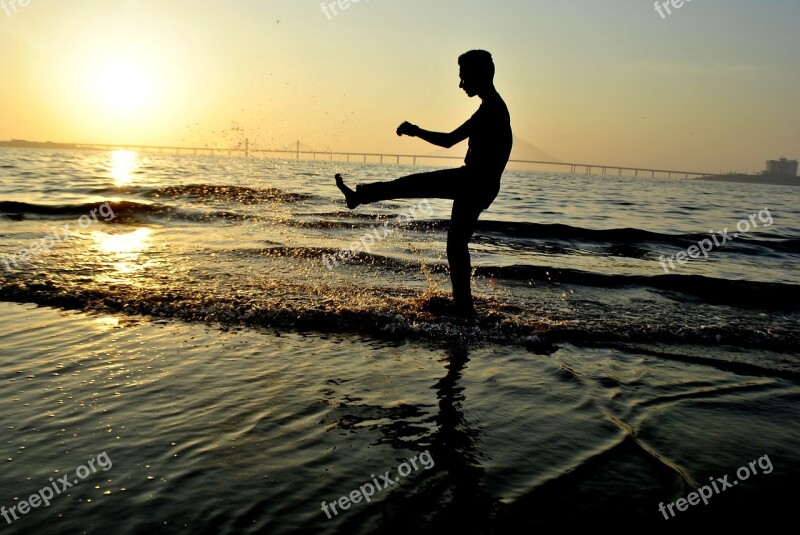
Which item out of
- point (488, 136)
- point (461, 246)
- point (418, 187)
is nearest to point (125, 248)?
point (418, 187)

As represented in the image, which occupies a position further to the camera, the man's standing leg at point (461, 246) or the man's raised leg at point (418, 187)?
the man's standing leg at point (461, 246)

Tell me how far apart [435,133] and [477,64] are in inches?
29.8

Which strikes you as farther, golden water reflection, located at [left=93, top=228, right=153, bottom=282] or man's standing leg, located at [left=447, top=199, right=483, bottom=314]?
golden water reflection, located at [left=93, top=228, right=153, bottom=282]

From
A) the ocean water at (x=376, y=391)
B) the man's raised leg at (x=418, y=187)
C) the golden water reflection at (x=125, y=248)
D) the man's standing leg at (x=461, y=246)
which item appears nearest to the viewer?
the ocean water at (x=376, y=391)

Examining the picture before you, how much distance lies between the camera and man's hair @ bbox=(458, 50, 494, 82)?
5785 mm

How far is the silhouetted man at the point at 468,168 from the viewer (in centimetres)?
577

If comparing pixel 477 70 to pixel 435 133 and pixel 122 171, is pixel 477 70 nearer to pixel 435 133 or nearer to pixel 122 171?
pixel 435 133

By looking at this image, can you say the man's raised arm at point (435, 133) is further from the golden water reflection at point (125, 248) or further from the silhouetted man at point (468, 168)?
the golden water reflection at point (125, 248)

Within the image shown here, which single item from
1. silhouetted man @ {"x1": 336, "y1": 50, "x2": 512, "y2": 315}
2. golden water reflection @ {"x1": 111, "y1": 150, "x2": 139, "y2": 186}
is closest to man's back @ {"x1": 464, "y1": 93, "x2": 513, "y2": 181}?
silhouetted man @ {"x1": 336, "y1": 50, "x2": 512, "y2": 315}

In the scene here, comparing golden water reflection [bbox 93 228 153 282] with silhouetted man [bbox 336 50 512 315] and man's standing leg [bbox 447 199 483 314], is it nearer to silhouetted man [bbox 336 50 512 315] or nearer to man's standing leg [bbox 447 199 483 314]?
silhouetted man [bbox 336 50 512 315]

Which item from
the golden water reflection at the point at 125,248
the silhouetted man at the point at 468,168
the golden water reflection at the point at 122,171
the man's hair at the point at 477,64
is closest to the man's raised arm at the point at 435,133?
the silhouetted man at the point at 468,168

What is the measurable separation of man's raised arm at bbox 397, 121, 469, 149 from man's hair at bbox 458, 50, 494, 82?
472mm

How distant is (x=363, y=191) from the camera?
590 cm

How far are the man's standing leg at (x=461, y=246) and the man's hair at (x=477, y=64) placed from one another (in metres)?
1.18
